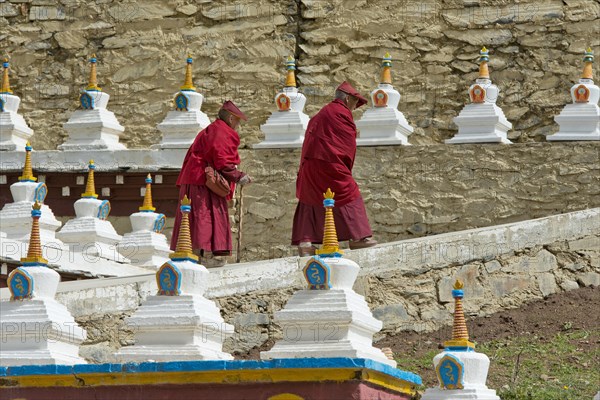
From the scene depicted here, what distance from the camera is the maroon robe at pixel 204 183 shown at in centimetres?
1220

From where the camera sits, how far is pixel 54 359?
8875 mm

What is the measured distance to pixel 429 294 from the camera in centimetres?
1166

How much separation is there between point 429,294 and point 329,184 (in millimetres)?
1114

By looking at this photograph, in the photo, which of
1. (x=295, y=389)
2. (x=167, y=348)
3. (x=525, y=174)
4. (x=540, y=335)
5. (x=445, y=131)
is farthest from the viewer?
(x=445, y=131)

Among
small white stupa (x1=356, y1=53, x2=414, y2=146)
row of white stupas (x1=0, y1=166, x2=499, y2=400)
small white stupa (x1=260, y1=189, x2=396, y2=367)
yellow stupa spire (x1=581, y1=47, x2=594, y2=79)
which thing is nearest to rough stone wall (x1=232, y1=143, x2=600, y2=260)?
small white stupa (x1=356, y1=53, x2=414, y2=146)

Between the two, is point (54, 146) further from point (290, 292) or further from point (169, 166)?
point (290, 292)

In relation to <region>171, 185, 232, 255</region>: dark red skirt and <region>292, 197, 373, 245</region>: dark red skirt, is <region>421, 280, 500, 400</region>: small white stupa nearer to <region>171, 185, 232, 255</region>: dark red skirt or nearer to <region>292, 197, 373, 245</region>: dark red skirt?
<region>292, 197, 373, 245</region>: dark red skirt

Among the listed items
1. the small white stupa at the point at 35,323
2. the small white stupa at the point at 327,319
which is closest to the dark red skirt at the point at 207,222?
the small white stupa at the point at 35,323

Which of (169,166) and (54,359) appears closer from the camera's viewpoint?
(54,359)

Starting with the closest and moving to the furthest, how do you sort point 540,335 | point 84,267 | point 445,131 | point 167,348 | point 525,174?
point 167,348, point 540,335, point 84,267, point 525,174, point 445,131

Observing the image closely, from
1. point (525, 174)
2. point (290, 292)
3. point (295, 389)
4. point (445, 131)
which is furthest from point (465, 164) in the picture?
point (295, 389)

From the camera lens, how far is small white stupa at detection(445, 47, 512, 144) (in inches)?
556

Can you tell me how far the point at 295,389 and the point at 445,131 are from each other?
28.1 ft

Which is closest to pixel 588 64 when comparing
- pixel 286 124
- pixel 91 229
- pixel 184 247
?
pixel 286 124
